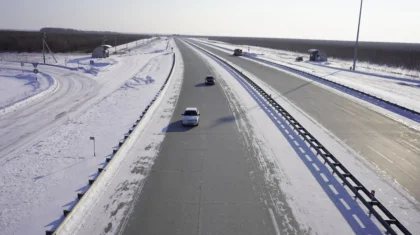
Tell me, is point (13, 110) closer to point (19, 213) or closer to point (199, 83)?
point (19, 213)

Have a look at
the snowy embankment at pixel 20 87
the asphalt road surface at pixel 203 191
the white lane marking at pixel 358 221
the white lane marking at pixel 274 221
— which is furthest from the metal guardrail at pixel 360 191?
the snowy embankment at pixel 20 87

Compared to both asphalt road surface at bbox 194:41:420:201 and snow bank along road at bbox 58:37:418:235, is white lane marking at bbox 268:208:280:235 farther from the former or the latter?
asphalt road surface at bbox 194:41:420:201

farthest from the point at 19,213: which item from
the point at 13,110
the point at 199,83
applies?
the point at 199,83

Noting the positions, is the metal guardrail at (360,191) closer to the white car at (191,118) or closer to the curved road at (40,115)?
the white car at (191,118)

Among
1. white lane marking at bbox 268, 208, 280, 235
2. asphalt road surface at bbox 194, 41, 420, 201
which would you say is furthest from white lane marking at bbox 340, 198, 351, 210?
asphalt road surface at bbox 194, 41, 420, 201

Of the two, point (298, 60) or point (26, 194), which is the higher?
point (298, 60)

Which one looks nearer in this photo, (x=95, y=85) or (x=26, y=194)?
(x=26, y=194)

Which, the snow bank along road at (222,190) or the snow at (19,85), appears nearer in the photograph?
the snow bank along road at (222,190)
